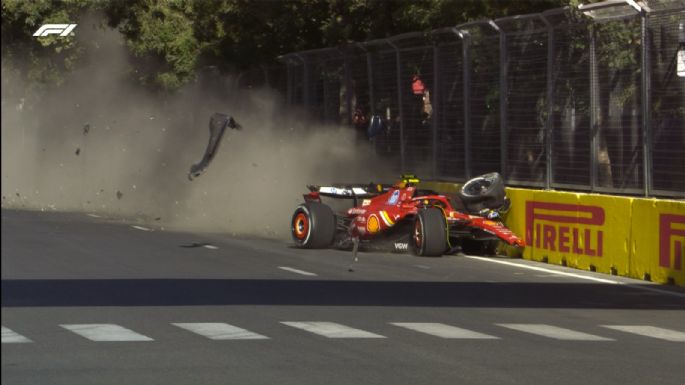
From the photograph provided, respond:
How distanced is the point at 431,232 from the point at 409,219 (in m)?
0.89

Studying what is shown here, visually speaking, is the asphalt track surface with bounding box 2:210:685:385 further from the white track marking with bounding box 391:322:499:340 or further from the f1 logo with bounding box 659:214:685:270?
the f1 logo with bounding box 659:214:685:270

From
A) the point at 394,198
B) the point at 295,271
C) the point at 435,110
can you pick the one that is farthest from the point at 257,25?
the point at 295,271

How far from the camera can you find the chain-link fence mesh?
1781 centimetres

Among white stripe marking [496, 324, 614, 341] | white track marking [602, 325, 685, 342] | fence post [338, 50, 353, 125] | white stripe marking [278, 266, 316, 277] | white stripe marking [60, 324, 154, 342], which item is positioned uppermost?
fence post [338, 50, 353, 125]

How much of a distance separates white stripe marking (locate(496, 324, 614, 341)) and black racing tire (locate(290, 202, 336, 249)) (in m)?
9.22

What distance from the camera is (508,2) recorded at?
26641 mm

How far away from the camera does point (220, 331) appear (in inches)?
419

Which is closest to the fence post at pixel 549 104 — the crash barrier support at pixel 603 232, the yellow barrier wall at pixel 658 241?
the crash barrier support at pixel 603 232

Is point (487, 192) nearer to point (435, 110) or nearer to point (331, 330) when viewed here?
point (435, 110)

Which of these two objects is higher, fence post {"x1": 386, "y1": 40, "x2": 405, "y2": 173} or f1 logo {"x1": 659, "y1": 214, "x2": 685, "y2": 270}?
fence post {"x1": 386, "y1": 40, "x2": 405, "y2": 173}

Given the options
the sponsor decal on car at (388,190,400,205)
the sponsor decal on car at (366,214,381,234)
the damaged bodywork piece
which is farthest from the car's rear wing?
the damaged bodywork piece

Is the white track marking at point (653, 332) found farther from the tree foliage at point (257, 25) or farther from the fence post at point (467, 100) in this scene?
the fence post at point (467, 100)

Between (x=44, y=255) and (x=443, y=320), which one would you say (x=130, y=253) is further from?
(x=443, y=320)

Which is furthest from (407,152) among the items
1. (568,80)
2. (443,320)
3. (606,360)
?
(606,360)
